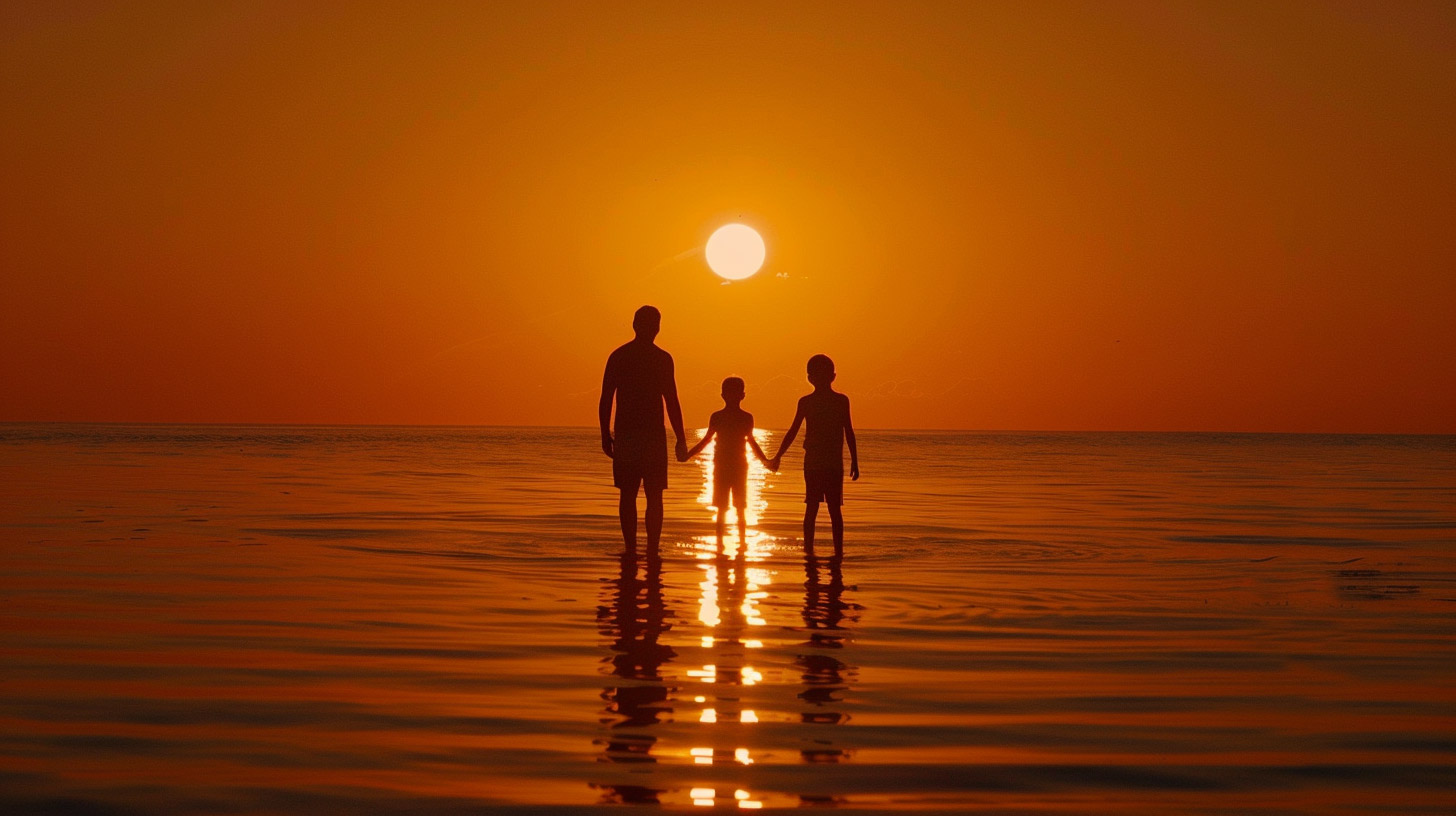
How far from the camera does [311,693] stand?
626 centimetres

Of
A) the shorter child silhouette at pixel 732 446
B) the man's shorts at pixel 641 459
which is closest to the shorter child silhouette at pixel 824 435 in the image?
the shorter child silhouette at pixel 732 446

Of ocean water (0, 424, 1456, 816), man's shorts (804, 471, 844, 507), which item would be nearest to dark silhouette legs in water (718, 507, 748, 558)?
ocean water (0, 424, 1456, 816)

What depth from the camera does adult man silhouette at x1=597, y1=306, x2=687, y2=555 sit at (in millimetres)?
12312

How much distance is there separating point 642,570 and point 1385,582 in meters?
6.50

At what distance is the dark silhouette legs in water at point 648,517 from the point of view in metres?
12.7

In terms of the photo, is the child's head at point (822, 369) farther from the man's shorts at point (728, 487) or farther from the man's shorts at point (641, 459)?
the man's shorts at point (641, 459)

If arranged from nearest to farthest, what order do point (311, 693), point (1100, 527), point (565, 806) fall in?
1. point (565, 806)
2. point (311, 693)
3. point (1100, 527)

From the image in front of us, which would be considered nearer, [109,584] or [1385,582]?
[109,584]

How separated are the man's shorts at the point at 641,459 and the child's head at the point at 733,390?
2436 mm

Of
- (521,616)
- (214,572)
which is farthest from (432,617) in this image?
(214,572)

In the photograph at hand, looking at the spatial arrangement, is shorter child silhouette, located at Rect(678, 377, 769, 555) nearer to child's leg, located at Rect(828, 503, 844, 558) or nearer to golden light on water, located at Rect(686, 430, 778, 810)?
golden light on water, located at Rect(686, 430, 778, 810)

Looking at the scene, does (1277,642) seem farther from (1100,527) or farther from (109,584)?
(1100,527)

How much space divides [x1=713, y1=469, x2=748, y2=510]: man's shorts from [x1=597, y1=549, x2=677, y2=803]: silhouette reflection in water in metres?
3.65

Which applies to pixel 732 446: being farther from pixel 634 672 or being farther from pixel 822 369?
pixel 634 672
